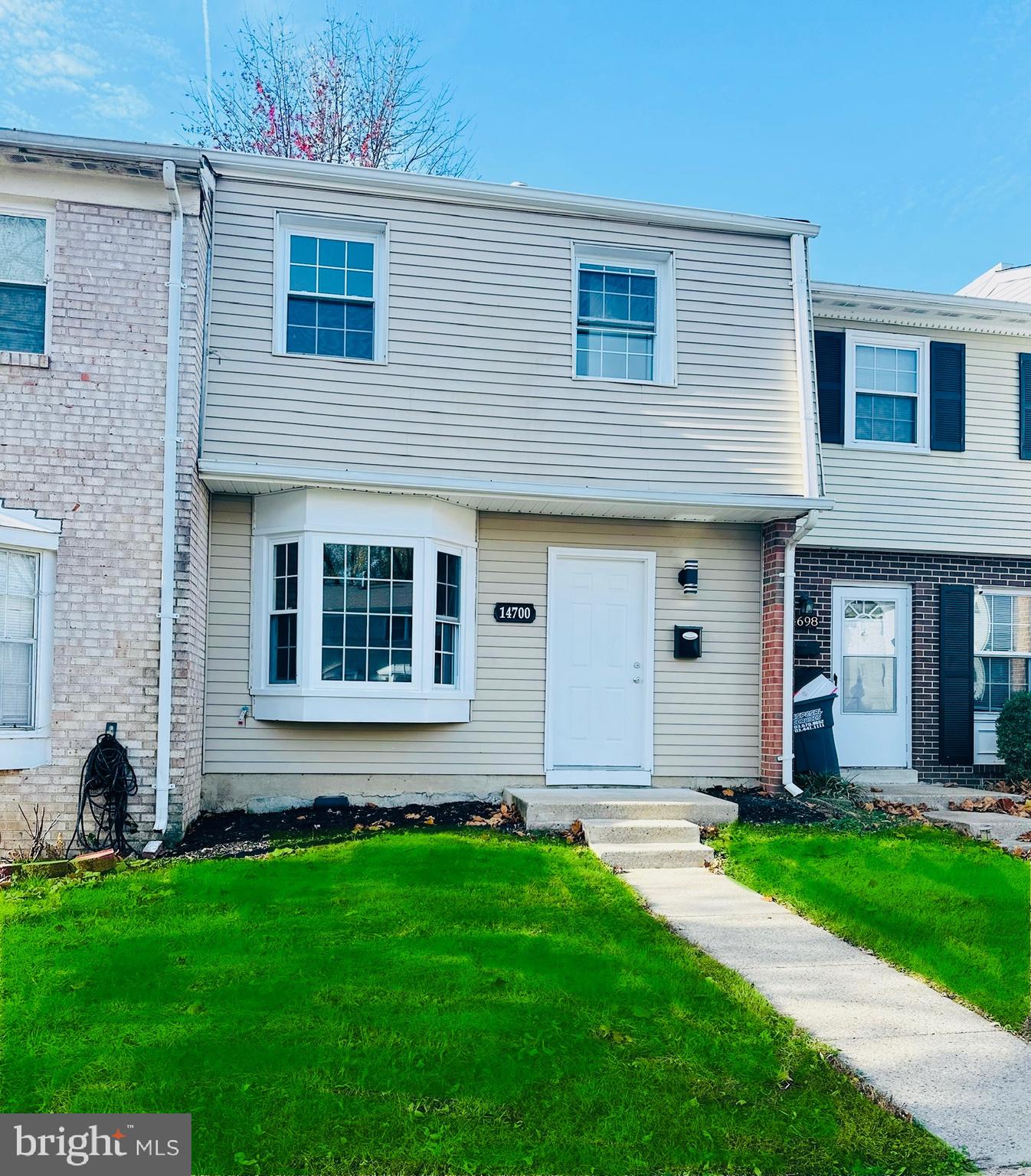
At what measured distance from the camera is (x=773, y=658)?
927 cm

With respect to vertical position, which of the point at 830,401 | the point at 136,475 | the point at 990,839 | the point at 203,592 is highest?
the point at 830,401

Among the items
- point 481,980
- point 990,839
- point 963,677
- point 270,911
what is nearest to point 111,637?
point 270,911

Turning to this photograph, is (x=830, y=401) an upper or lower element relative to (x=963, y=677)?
upper

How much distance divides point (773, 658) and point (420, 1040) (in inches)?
247

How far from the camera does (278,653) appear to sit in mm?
8531

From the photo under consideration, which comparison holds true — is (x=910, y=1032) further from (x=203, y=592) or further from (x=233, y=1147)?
(x=203, y=592)

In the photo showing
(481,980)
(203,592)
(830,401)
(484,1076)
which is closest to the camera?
(484,1076)

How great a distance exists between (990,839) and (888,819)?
2.68 feet

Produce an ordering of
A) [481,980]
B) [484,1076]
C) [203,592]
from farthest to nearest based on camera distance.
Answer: [203,592] → [481,980] → [484,1076]

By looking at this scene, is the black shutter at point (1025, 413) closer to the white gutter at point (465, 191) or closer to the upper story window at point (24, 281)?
the white gutter at point (465, 191)

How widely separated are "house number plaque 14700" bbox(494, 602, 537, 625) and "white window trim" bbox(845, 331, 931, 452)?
4.38 metres

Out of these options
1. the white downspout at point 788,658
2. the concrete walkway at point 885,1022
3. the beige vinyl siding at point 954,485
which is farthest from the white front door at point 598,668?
the concrete walkway at point 885,1022

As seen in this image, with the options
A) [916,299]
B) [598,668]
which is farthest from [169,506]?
[916,299]

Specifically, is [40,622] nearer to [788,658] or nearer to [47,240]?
[47,240]
